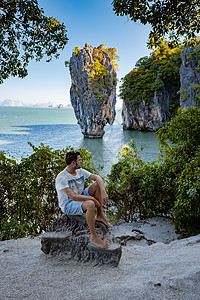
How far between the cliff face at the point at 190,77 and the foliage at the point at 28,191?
29.9 meters

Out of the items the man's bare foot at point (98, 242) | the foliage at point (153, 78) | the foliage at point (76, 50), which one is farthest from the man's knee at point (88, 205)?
the foliage at point (76, 50)

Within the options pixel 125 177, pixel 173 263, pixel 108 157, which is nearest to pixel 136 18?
pixel 125 177

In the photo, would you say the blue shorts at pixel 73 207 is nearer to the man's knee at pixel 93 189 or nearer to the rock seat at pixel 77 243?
the rock seat at pixel 77 243

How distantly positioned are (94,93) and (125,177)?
4063 cm

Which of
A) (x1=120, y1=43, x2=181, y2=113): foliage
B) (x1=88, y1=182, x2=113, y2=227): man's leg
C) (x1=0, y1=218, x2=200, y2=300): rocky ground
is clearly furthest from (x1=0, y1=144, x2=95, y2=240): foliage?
(x1=120, y1=43, x2=181, y2=113): foliage

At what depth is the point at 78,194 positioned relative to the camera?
342cm

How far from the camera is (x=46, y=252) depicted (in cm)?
351

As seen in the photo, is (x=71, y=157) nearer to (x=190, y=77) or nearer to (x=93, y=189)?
(x=93, y=189)

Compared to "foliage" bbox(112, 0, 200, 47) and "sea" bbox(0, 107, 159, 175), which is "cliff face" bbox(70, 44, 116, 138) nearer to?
"sea" bbox(0, 107, 159, 175)

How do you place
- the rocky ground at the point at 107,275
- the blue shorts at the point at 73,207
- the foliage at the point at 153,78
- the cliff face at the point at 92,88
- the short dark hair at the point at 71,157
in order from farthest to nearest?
1. the cliff face at the point at 92,88
2. the foliage at the point at 153,78
3. the short dark hair at the point at 71,157
4. the blue shorts at the point at 73,207
5. the rocky ground at the point at 107,275

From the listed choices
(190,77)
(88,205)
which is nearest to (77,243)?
(88,205)

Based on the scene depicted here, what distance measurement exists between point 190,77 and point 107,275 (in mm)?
34552

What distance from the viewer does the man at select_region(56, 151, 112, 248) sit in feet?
10.3

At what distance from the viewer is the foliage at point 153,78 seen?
42.0 meters
